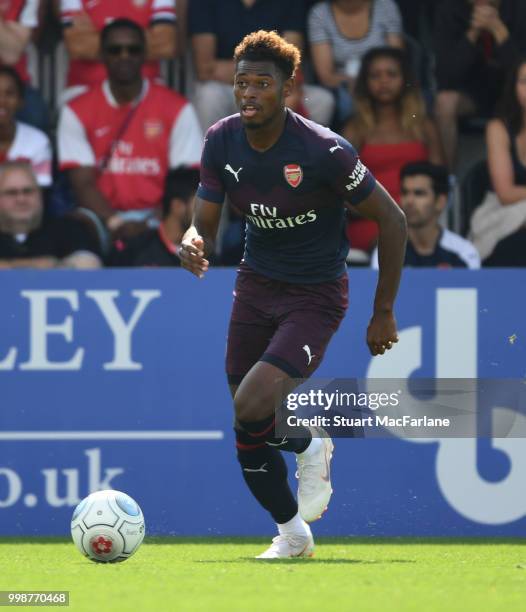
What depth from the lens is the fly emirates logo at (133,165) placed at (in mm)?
10742

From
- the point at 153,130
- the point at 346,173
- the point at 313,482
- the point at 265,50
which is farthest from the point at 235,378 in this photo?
the point at 153,130

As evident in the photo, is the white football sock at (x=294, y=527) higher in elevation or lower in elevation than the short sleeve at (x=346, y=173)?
lower

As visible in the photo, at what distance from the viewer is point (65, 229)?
1016 cm

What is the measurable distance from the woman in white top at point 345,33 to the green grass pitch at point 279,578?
4462 millimetres

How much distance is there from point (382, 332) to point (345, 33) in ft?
16.2

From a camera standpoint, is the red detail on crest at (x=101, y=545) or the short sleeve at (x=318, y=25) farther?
the short sleeve at (x=318, y=25)

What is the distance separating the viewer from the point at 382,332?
22.5 ft

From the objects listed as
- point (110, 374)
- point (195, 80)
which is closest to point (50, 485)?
point (110, 374)

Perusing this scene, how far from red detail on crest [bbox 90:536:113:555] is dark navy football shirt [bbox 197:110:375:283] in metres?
1.47

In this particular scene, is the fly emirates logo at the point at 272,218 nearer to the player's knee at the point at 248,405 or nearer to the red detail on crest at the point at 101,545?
the player's knee at the point at 248,405

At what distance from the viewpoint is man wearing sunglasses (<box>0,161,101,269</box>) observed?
10.1m

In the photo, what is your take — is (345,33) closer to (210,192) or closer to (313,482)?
(210,192)

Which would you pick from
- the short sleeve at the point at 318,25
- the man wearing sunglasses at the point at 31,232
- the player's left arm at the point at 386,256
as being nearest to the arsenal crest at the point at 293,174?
the player's left arm at the point at 386,256

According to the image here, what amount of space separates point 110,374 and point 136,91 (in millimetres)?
2850
